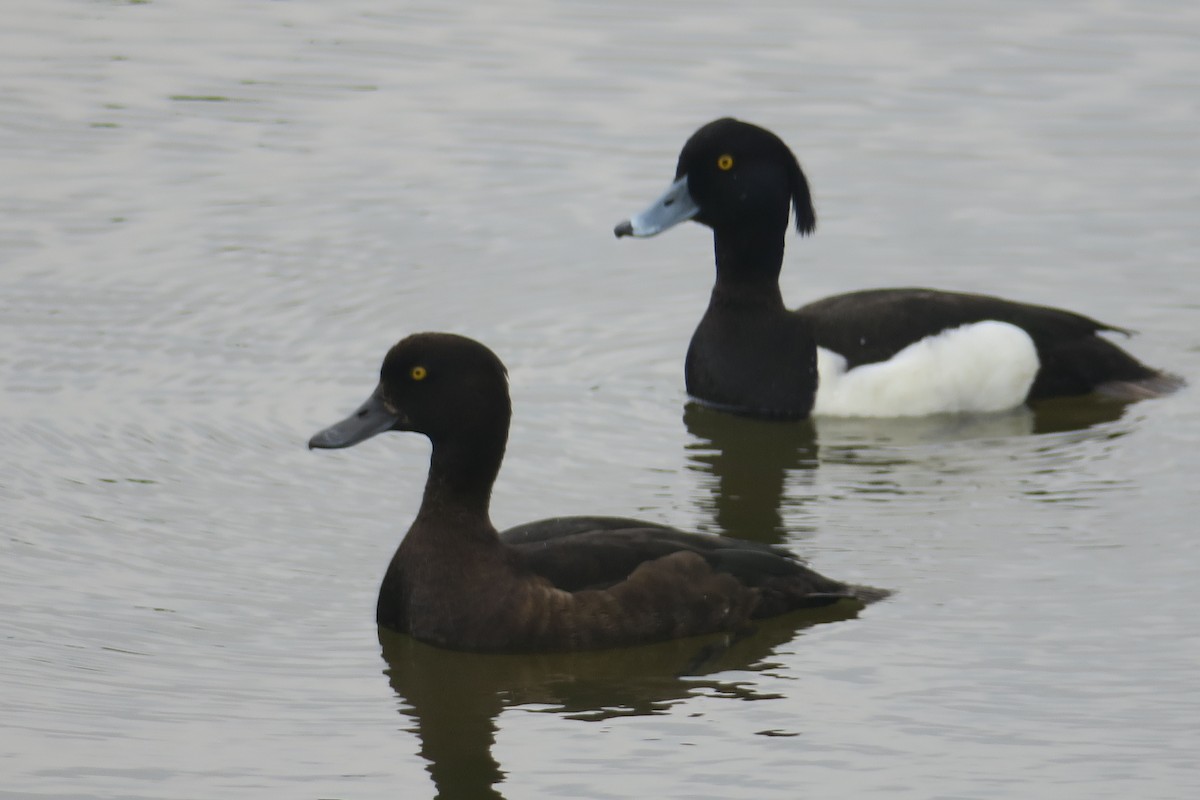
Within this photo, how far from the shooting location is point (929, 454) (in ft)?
34.0

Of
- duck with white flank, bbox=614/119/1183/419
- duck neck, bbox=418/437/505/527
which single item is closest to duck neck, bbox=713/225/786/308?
duck with white flank, bbox=614/119/1183/419

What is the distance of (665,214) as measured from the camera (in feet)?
37.2

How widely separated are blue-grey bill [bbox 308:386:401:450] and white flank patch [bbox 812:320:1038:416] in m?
3.33

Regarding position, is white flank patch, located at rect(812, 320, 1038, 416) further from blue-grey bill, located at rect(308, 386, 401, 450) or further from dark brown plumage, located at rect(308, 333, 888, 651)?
blue-grey bill, located at rect(308, 386, 401, 450)

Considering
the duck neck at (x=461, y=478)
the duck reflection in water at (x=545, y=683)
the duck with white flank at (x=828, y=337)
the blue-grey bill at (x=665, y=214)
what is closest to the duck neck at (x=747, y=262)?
the duck with white flank at (x=828, y=337)

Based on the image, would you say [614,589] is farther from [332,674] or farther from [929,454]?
[929,454]

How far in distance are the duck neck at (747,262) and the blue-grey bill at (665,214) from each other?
0.20 meters

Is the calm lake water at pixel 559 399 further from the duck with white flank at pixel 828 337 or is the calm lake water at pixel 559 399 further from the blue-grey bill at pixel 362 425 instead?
the blue-grey bill at pixel 362 425

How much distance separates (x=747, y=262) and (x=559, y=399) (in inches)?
47.0

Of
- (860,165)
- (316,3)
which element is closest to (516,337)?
(860,165)

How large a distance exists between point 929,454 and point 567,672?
10.1 ft

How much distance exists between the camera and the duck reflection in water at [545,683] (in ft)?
24.1

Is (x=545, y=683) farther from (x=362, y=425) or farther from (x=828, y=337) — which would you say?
(x=828, y=337)

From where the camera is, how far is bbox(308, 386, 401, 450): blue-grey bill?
8.05 m
